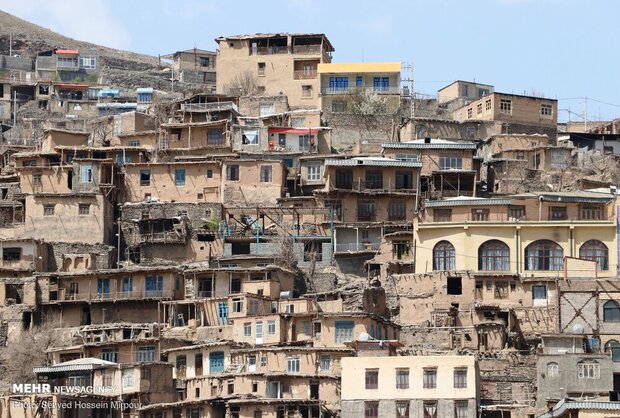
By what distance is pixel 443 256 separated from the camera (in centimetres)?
6950

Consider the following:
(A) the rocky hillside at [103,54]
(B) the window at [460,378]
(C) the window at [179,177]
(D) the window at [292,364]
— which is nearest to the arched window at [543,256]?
(B) the window at [460,378]

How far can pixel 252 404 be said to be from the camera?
59.0 metres

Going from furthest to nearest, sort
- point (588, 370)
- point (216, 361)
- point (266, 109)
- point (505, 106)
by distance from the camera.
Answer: point (266, 109), point (505, 106), point (216, 361), point (588, 370)

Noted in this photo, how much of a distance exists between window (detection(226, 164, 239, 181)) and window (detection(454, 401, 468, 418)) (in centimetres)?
2526

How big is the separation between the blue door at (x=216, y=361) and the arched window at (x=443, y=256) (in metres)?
11.4

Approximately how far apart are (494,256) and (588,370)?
11697 millimetres

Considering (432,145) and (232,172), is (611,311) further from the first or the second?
(232,172)

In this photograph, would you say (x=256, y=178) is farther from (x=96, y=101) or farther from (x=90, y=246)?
(x=96, y=101)

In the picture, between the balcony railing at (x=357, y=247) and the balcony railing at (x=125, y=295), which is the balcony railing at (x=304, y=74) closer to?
the balcony railing at (x=357, y=247)

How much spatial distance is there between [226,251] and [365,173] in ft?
26.5

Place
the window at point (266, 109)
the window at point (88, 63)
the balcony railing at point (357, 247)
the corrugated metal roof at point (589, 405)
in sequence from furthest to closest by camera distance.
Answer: the window at point (88, 63) < the window at point (266, 109) < the balcony railing at point (357, 247) < the corrugated metal roof at point (589, 405)

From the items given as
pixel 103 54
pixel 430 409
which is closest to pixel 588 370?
pixel 430 409

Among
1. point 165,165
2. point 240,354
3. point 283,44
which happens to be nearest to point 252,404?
point 240,354

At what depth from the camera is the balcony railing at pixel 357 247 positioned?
73.6 metres
